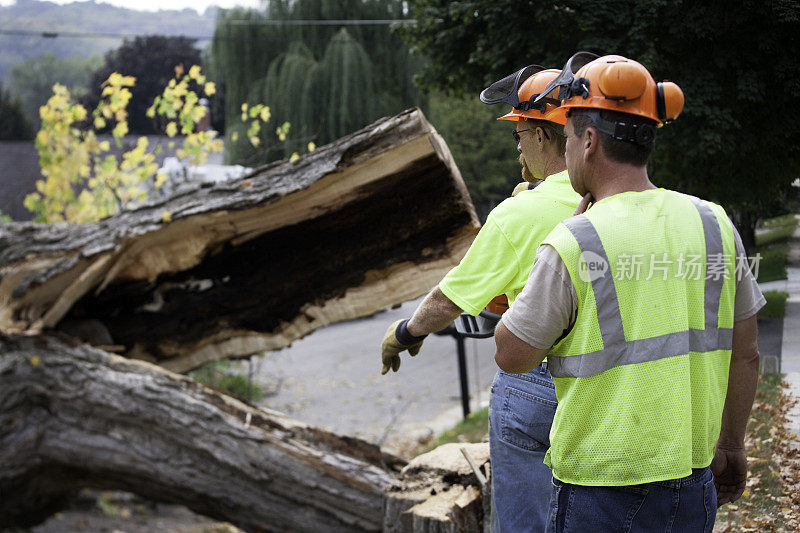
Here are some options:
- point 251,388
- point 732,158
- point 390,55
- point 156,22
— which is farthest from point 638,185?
point 156,22

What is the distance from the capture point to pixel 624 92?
1462mm

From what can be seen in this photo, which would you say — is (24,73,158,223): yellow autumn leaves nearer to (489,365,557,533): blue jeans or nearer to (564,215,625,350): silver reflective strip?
(489,365,557,533): blue jeans

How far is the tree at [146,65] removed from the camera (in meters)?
22.4

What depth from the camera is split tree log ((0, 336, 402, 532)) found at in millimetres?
3713

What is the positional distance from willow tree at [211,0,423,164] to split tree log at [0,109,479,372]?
4724mm

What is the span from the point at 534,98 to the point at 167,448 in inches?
117

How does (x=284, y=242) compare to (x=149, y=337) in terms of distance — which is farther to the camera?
(x=149, y=337)

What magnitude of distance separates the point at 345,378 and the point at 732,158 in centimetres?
763

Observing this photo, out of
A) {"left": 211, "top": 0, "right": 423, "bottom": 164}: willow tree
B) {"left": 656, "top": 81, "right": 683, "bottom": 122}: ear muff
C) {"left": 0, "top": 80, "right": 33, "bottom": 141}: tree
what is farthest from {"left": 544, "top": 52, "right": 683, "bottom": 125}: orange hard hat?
{"left": 0, "top": 80, "right": 33, "bottom": 141}: tree

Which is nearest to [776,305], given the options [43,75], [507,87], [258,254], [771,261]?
[771,261]

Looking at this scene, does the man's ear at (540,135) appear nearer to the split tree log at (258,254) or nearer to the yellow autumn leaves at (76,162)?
the split tree log at (258,254)

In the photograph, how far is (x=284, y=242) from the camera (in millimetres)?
4223

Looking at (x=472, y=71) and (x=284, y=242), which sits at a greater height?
(x=472, y=71)

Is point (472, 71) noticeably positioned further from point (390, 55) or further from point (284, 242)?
point (390, 55)
